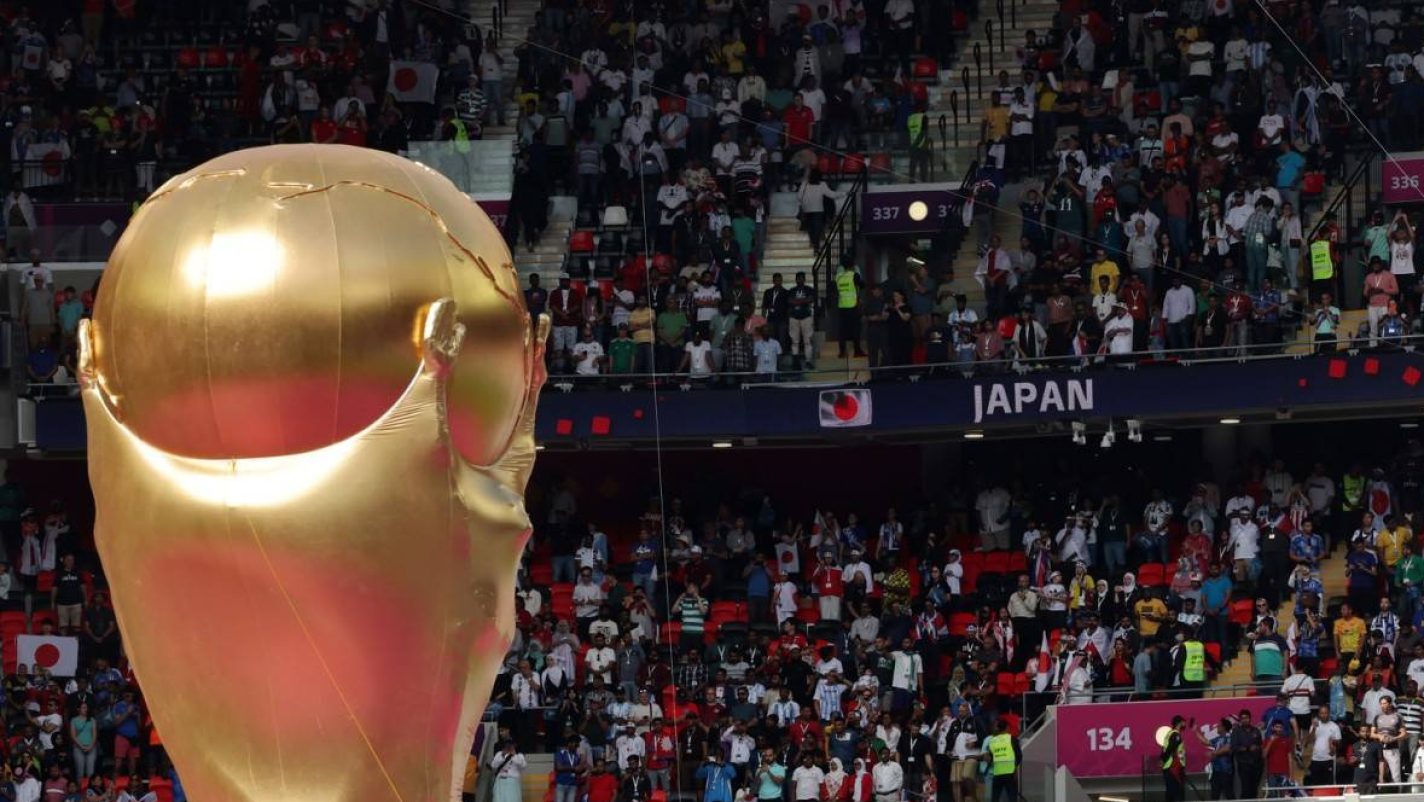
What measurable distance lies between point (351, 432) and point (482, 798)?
17310 millimetres

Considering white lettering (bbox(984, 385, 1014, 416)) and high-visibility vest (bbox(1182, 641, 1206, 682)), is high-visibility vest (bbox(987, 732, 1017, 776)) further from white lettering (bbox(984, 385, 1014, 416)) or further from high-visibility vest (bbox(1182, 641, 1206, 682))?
white lettering (bbox(984, 385, 1014, 416))

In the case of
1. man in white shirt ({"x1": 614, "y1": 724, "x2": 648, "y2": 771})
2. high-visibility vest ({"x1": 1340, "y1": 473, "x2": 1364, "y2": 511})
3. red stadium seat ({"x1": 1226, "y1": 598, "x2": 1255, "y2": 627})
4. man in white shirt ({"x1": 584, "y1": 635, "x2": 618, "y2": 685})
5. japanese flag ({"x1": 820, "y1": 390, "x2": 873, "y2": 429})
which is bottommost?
man in white shirt ({"x1": 614, "y1": 724, "x2": 648, "y2": 771})

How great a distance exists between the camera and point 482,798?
23.3 metres

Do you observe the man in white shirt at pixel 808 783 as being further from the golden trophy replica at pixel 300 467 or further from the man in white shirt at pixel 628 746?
the golden trophy replica at pixel 300 467

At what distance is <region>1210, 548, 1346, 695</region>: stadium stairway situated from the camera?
79.6 ft

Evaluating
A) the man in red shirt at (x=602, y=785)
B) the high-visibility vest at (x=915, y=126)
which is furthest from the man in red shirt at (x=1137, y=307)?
the man in red shirt at (x=602, y=785)

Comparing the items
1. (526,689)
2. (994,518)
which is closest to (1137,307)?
(994,518)

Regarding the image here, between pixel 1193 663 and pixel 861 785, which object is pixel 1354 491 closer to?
pixel 1193 663

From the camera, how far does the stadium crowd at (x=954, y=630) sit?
23.0 m

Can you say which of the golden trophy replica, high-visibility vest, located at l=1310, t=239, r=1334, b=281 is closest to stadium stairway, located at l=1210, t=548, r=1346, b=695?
high-visibility vest, located at l=1310, t=239, r=1334, b=281

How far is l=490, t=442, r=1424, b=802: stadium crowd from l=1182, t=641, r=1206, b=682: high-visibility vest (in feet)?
0.06

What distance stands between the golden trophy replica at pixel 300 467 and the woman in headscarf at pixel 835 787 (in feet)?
53.3

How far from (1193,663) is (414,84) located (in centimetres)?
1255

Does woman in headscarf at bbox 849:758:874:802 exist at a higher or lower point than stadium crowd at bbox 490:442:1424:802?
Answer: lower
